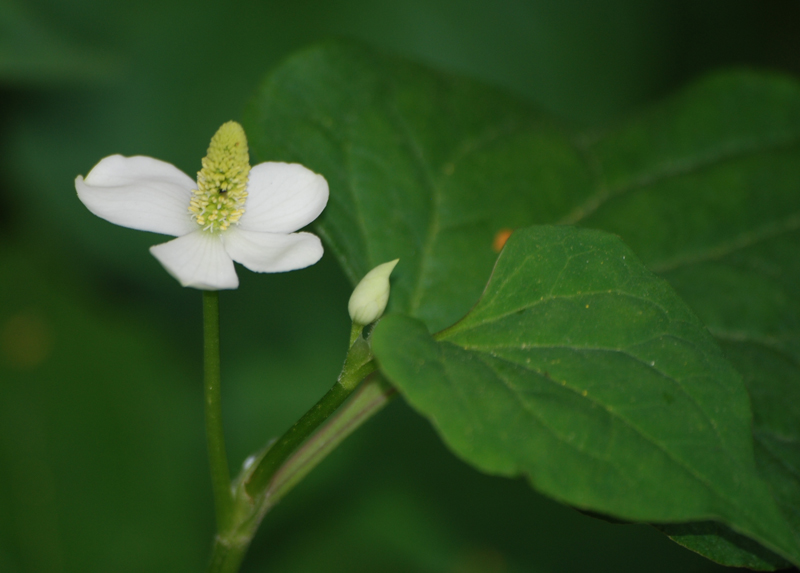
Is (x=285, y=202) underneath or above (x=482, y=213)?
above

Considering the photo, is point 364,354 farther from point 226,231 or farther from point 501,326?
point 226,231

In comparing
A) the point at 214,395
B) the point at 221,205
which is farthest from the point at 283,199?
the point at 214,395

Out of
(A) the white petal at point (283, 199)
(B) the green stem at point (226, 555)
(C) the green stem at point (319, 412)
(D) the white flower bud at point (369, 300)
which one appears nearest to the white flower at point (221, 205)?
(A) the white petal at point (283, 199)

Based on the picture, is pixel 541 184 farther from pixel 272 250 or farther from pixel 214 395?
pixel 214 395

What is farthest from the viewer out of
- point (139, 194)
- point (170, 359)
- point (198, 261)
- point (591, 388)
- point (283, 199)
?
point (170, 359)

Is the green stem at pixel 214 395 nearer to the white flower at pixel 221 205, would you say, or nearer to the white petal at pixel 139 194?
the white flower at pixel 221 205

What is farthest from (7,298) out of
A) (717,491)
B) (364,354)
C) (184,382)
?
(717,491)
